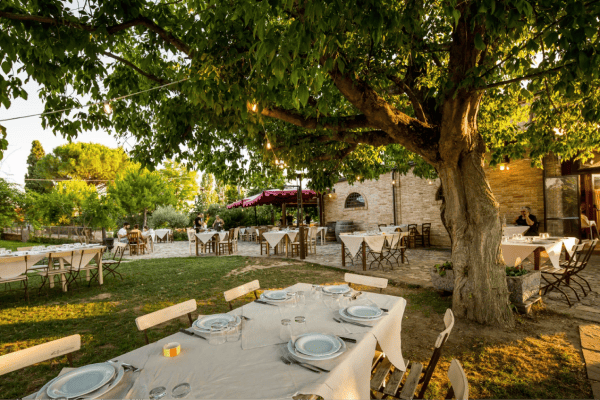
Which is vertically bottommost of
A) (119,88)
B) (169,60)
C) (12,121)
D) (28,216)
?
(28,216)

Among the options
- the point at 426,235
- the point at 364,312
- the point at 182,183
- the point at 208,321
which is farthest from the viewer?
the point at 182,183

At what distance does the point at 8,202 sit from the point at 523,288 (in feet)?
44.5

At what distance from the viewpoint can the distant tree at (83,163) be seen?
26562mm

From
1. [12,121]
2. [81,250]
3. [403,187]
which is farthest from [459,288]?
[403,187]

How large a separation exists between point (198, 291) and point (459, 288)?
4782 mm

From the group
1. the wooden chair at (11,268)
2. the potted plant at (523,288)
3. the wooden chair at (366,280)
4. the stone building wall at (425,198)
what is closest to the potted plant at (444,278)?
the potted plant at (523,288)

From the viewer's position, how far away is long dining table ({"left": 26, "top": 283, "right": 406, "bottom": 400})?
1277 millimetres

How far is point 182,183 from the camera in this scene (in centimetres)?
3144

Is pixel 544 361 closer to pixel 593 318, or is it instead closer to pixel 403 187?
pixel 593 318

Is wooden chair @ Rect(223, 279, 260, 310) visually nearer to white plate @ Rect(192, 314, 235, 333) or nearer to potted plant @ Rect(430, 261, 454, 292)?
white plate @ Rect(192, 314, 235, 333)

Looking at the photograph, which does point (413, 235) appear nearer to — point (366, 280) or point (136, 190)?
point (366, 280)

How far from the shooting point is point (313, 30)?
2.01m

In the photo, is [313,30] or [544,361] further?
[544,361]

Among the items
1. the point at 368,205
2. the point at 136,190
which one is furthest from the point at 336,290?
the point at 136,190
